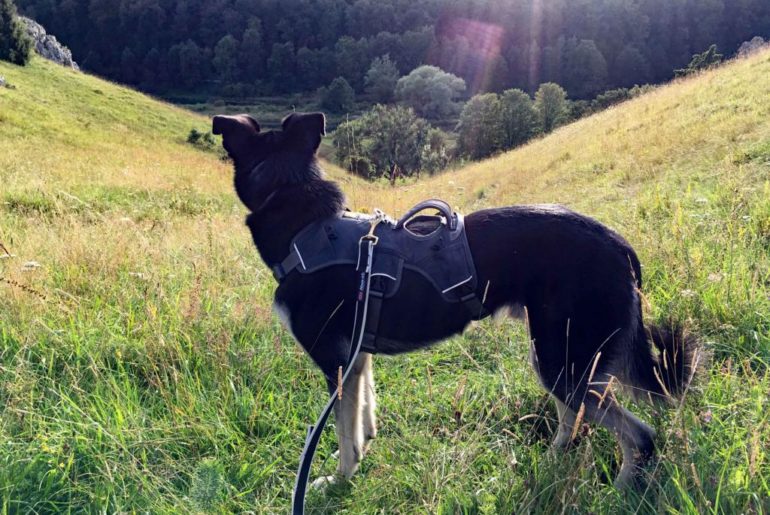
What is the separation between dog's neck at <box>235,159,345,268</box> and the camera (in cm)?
262

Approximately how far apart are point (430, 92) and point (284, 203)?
72.9m

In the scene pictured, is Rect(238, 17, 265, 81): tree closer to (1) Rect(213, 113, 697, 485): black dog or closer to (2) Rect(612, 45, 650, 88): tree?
(2) Rect(612, 45, 650, 88): tree

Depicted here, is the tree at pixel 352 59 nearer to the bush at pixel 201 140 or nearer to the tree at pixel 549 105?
the tree at pixel 549 105

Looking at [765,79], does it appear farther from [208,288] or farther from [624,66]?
[624,66]

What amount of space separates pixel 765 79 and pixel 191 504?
1402cm

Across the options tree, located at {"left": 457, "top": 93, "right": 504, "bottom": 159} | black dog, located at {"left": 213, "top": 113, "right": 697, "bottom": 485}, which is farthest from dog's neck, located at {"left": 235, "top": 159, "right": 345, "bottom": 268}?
tree, located at {"left": 457, "top": 93, "right": 504, "bottom": 159}

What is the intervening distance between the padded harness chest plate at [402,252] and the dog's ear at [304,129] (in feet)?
1.65

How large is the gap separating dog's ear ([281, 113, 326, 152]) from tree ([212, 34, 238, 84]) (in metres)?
96.5

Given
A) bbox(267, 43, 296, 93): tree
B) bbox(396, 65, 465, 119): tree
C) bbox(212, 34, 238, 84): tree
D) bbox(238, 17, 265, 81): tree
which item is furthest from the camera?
bbox(238, 17, 265, 81): tree

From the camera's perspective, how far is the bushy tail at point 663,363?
2244 millimetres

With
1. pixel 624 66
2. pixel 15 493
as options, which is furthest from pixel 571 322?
pixel 624 66

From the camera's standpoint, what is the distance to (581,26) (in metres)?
84.2

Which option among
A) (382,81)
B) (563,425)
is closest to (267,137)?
(563,425)

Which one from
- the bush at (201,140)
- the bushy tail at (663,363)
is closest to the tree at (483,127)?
the bush at (201,140)
